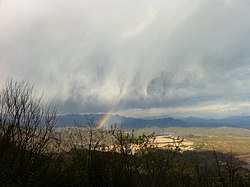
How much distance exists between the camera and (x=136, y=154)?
16.5 metres

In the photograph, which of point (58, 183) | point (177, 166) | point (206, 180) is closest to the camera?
point (206, 180)

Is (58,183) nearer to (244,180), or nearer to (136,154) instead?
(136,154)

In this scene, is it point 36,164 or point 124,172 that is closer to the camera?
point 36,164

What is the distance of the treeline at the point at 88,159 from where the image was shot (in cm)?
1390

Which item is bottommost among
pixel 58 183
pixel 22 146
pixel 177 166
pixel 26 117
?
pixel 58 183

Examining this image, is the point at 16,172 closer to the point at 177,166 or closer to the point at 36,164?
the point at 36,164

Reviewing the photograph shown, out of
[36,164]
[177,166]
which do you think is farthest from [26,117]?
[177,166]

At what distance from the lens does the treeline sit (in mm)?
13898

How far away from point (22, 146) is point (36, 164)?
129cm

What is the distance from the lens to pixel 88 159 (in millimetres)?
18750

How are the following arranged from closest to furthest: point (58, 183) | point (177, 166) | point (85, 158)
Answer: point (177, 166) < point (58, 183) < point (85, 158)

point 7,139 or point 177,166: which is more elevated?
point 7,139

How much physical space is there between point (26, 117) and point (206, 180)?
911 cm

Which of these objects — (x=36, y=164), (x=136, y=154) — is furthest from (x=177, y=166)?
(x=36, y=164)
